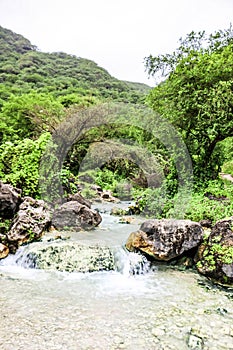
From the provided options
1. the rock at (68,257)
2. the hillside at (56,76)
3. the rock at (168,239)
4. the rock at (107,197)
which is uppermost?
the hillside at (56,76)

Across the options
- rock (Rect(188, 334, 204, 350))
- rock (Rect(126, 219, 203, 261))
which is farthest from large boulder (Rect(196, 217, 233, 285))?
rock (Rect(188, 334, 204, 350))

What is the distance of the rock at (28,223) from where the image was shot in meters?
6.98

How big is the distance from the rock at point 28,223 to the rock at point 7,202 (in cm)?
22

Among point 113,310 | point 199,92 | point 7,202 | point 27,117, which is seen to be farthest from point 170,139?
point 27,117

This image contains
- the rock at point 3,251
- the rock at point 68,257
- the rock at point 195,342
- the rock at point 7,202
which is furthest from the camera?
the rock at point 7,202

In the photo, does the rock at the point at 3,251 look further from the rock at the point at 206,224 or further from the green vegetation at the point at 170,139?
the rock at the point at 206,224

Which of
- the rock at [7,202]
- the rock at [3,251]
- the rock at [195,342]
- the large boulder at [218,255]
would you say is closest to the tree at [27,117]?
the rock at [7,202]

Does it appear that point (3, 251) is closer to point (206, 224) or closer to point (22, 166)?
point (22, 166)

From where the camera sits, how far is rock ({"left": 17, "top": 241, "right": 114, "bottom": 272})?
20.3ft

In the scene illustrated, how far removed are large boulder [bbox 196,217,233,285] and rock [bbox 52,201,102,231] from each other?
4021 millimetres

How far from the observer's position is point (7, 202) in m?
7.76

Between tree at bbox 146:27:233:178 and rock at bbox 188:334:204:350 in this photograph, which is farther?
tree at bbox 146:27:233:178

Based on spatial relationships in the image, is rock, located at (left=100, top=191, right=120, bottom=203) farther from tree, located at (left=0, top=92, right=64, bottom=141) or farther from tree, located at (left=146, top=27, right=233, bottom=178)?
tree, located at (left=146, top=27, right=233, bottom=178)

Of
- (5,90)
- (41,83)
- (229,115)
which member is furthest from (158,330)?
(41,83)
